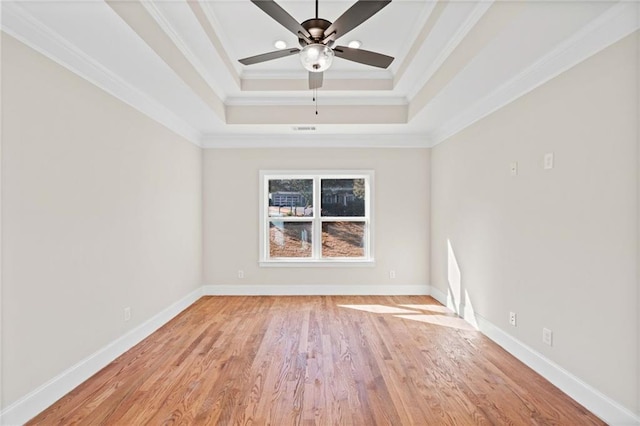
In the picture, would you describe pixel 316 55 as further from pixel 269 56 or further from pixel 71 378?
pixel 71 378

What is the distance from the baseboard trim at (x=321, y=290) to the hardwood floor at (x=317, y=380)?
4.13 ft

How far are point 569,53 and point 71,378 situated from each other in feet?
14.2

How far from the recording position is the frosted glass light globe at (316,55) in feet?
7.16

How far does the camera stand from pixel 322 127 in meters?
4.78

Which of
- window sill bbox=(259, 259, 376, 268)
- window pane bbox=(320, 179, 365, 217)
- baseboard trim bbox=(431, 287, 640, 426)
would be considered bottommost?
baseboard trim bbox=(431, 287, 640, 426)

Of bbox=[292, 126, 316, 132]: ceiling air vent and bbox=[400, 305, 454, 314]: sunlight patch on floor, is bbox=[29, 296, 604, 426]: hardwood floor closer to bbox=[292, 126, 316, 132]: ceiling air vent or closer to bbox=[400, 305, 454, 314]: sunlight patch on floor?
bbox=[400, 305, 454, 314]: sunlight patch on floor

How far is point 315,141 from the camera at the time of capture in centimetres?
532

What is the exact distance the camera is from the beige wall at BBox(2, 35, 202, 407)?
80.7 inches

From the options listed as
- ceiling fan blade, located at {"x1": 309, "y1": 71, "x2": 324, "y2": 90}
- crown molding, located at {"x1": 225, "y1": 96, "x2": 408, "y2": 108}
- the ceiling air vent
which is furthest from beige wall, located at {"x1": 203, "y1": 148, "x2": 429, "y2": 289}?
ceiling fan blade, located at {"x1": 309, "y1": 71, "x2": 324, "y2": 90}

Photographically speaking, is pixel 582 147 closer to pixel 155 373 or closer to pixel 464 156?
pixel 464 156

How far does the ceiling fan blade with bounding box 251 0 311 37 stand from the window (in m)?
3.29

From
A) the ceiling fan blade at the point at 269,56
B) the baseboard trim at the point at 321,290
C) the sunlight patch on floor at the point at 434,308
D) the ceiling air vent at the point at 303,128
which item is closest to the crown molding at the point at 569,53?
the ceiling fan blade at the point at 269,56

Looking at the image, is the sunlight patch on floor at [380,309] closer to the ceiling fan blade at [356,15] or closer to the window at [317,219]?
the window at [317,219]

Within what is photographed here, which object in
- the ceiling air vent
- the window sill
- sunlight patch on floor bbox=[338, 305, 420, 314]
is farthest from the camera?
the window sill
